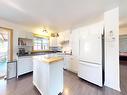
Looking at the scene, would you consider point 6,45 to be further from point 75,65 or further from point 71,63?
point 75,65

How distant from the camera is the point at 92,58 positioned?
2.61m

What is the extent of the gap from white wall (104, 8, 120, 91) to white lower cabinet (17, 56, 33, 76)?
10.7 ft

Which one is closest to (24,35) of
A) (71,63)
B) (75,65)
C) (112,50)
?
(71,63)

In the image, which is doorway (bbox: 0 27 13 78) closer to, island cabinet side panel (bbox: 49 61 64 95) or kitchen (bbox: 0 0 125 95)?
kitchen (bbox: 0 0 125 95)

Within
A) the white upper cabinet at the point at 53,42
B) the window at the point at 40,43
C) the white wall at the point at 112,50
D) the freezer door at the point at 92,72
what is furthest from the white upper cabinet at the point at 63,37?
the white wall at the point at 112,50

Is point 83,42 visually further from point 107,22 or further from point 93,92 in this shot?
point 93,92

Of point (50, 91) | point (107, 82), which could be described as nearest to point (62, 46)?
point (107, 82)

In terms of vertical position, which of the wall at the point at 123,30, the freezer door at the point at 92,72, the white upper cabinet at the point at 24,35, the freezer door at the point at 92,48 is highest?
the wall at the point at 123,30

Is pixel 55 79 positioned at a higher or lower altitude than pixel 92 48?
lower

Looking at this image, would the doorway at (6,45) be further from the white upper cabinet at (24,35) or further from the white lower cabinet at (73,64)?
the white lower cabinet at (73,64)

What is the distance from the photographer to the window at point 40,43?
4.89m

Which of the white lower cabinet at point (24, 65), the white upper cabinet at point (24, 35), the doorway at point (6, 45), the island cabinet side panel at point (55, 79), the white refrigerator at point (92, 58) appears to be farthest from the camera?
the white upper cabinet at point (24, 35)

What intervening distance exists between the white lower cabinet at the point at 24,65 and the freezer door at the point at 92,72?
2.44m

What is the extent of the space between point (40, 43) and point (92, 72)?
3.82 meters
